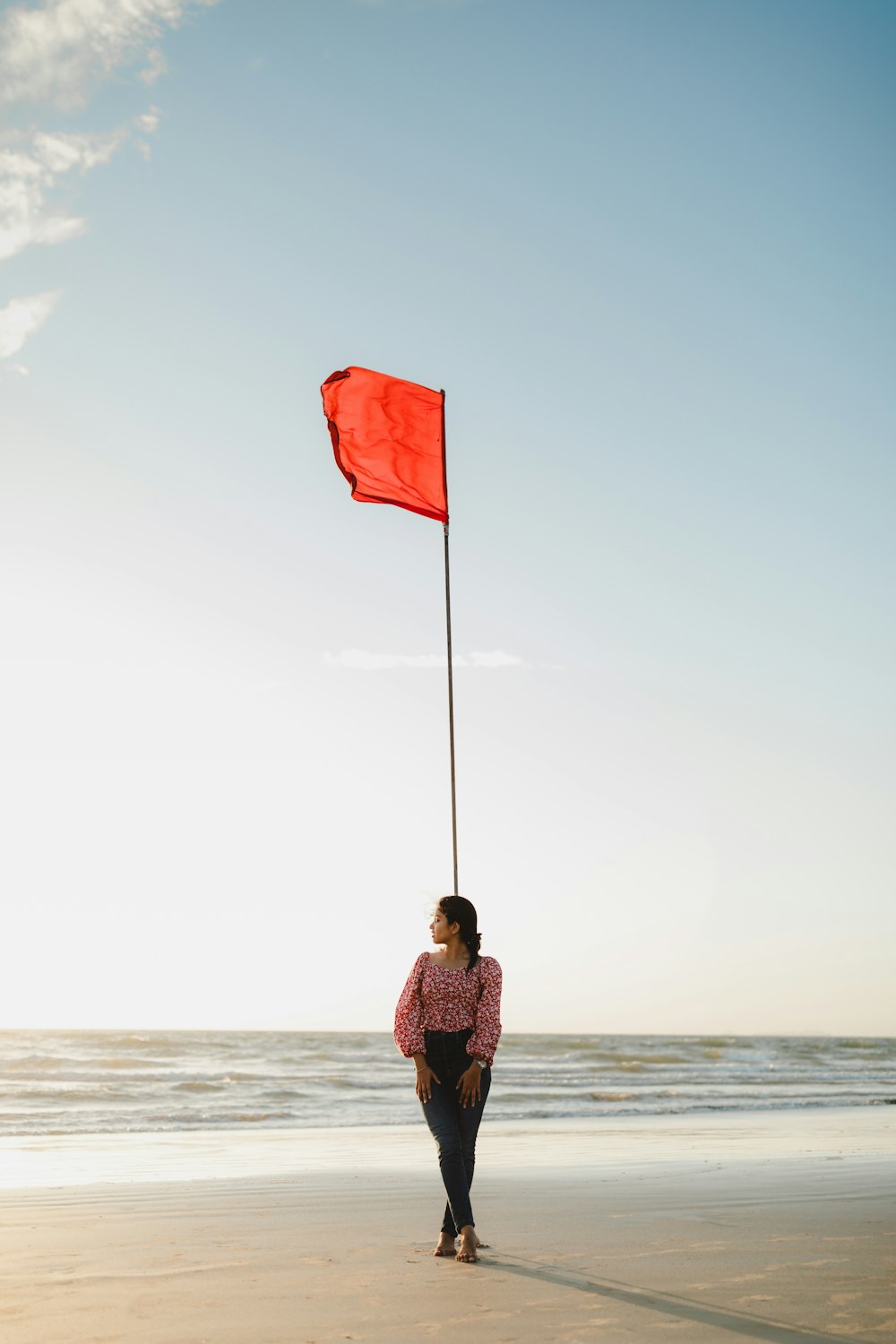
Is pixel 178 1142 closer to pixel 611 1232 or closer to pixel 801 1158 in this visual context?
pixel 801 1158

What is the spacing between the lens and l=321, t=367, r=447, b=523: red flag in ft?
24.1

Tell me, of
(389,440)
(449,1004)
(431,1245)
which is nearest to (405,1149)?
(431,1245)

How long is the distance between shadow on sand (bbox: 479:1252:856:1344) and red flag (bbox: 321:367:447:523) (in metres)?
4.26

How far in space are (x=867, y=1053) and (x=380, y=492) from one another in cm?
4462

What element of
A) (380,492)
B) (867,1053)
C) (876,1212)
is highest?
(380,492)

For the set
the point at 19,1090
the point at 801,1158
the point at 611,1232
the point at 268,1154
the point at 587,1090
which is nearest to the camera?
the point at 611,1232

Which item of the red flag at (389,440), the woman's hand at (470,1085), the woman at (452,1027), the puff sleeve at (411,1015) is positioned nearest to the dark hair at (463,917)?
the woman at (452,1027)

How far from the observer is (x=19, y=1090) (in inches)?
869

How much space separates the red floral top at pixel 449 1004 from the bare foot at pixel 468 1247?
76 cm

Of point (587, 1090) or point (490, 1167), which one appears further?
point (587, 1090)

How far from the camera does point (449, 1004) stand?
554cm

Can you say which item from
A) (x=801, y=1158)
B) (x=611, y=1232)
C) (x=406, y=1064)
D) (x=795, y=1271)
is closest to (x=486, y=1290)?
(x=795, y=1271)

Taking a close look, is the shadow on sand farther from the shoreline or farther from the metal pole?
the shoreline

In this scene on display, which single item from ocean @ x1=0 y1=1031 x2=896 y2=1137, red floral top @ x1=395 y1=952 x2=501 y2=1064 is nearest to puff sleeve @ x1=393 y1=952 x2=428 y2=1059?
red floral top @ x1=395 y1=952 x2=501 y2=1064
